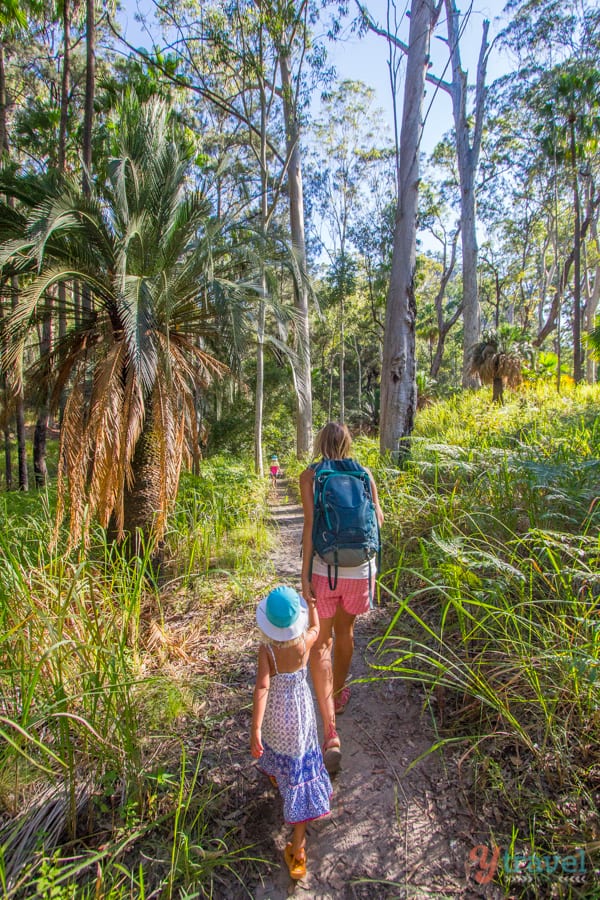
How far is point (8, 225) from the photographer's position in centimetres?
404

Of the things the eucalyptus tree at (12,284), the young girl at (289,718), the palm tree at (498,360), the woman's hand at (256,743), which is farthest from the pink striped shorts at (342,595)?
the palm tree at (498,360)

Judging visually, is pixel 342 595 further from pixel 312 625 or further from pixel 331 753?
pixel 331 753

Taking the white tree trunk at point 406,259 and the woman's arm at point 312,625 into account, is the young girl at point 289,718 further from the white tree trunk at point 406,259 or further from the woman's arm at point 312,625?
the white tree trunk at point 406,259

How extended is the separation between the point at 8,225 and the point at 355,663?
15.8 ft

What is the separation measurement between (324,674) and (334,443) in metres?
1.14

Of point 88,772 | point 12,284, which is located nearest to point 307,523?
point 88,772

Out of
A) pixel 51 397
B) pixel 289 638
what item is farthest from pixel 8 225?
pixel 289 638

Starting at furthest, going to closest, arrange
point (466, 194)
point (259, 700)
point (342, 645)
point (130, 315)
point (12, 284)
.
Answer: point (466, 194), point (12, 284), point (130, 315), point (342, 645), point (259, 700)

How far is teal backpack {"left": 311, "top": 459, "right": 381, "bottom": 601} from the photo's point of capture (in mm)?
2059

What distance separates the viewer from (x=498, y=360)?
35.3ft

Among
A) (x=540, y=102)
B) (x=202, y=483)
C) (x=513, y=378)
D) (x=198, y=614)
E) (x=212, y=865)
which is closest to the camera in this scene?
(x=212, y=865)

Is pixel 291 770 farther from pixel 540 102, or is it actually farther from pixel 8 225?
pixel 540 102


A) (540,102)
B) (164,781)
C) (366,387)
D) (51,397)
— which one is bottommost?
(164,781)

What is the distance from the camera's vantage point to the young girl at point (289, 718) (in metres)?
1.66
